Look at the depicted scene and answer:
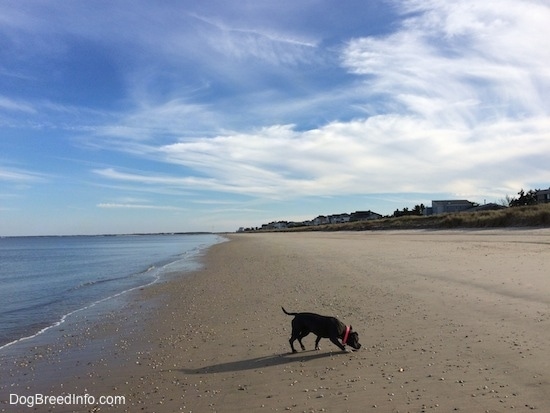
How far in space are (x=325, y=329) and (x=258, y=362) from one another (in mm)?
1155

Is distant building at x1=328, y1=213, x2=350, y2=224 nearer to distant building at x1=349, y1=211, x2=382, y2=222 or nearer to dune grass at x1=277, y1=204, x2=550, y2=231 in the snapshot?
distant building at x1=349, y1=211, x2=382, y2=222

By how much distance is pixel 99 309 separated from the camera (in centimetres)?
1334

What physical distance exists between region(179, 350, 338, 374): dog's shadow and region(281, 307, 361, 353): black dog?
0.22 metres

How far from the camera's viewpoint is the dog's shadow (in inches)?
254

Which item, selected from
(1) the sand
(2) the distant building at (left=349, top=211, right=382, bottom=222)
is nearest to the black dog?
(1) the sand

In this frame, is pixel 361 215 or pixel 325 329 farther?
pixel 361 215

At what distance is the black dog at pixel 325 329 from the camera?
6.76 metres

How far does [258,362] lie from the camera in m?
6.70

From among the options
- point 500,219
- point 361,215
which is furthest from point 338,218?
point 500,219

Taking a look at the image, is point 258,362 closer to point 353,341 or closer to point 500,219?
point 353,341

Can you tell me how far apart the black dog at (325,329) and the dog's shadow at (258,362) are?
8.7 inches

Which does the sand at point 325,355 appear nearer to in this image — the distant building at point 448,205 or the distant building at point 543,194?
the distant building at point 543,194

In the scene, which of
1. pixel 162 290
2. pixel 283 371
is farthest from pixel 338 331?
pixel 162 290

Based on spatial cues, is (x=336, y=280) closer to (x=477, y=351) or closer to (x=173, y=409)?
(x=477, y=351)
